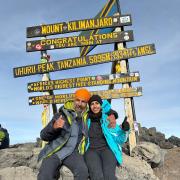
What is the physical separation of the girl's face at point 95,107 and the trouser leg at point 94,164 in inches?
30.7

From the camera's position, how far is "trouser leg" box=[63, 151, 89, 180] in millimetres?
6082

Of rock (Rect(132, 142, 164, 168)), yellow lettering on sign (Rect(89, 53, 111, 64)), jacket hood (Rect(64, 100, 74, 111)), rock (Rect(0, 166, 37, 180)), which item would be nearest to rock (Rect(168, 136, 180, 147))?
rock (Rect(132, 142, 164, 168))

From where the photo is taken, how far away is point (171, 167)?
39.3 feet

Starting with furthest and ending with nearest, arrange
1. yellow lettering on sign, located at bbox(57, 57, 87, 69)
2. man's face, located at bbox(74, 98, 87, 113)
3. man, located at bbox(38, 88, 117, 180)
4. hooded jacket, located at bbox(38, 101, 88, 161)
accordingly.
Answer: yellow lettering on sign, located at bbox(57, 57, 87, 69)
man's face, located at bbox(74, 98, 87, 113)
hooded jacket, located at bbox(38, 101, 88, 161)
man, located at bbox(38, 88, 117, 180)

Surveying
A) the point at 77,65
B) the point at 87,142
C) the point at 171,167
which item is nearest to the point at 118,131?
the point at 87,142

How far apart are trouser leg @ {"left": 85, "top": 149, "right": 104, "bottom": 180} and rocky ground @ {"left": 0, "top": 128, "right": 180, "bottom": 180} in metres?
2.63

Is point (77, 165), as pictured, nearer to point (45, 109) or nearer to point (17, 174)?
point (17, 174)

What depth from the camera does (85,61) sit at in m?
13.2

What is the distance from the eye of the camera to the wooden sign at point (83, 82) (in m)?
12.9

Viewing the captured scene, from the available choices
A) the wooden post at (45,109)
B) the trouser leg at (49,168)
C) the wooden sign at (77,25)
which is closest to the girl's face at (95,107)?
the trouser leg at (49,168)

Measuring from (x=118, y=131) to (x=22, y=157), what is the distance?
6.00 metres

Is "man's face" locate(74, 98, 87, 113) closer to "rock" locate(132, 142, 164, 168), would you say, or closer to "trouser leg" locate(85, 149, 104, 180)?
"trouser leg" locate(85, 149, 104, 180)

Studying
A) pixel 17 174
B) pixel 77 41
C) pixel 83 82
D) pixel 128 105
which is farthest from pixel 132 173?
pixel 77 41

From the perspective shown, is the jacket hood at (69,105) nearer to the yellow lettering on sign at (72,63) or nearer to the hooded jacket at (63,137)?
the hooded jacket at (63,137)
